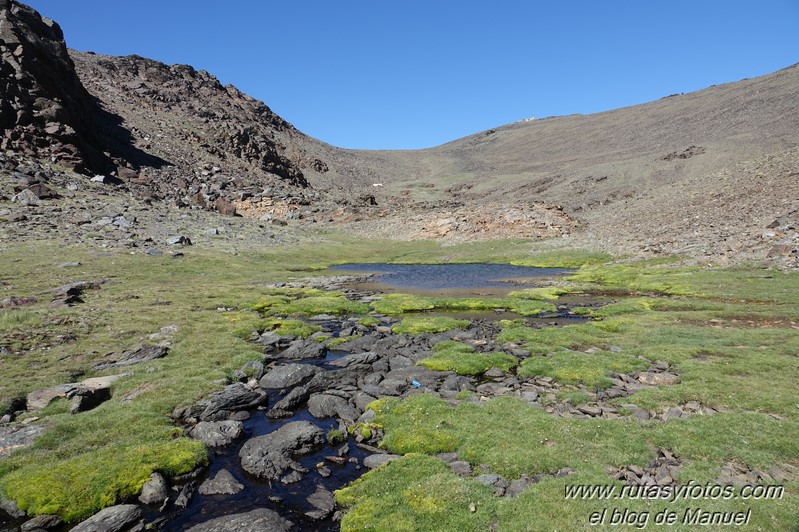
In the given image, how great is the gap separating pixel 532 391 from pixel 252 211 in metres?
103

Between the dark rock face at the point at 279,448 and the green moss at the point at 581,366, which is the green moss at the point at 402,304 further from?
the dark rock face at the point at 279,448

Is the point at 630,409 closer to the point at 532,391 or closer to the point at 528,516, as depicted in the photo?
the point at 532,391

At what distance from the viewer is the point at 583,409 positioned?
51.6ft

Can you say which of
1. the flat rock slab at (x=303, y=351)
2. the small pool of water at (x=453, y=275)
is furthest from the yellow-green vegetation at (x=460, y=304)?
the flat rock slab at (x=303, y=351)

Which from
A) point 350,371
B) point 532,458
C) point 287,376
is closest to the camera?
point 532,458

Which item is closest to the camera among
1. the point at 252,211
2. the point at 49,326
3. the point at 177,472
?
the point at 177,472

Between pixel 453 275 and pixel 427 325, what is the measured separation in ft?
93.9

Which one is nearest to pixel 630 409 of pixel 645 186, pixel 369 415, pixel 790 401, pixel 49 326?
pixel 790 401

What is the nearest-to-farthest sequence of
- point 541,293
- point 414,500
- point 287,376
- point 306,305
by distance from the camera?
1. point 414,500
2. point 287,376
3. point 306,305
4. point 541,293

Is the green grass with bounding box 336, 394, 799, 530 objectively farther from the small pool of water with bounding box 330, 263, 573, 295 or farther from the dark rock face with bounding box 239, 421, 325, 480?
the small pool of water with bounding box 330, 263, 573, 295

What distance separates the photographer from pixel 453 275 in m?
56.6

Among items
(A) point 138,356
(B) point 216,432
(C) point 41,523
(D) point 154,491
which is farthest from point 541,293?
(C) point 41,523

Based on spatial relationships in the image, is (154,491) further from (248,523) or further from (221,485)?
(248,523)

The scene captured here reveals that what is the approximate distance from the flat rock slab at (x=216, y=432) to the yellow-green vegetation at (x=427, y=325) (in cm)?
1402
